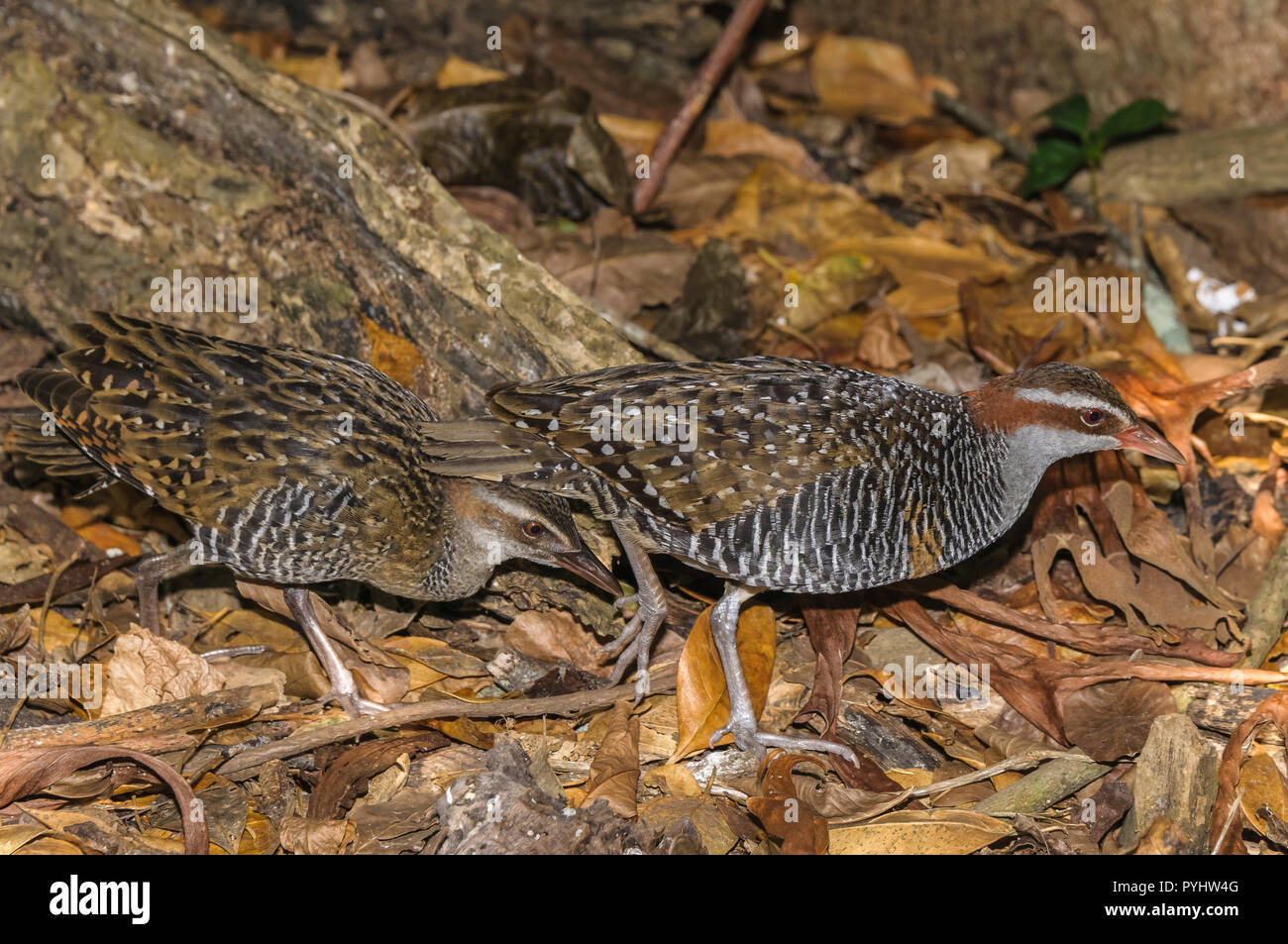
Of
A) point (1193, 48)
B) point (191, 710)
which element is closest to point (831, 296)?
point (1193, 48)

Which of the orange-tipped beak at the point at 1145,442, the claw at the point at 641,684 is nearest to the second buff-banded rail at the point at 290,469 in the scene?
the claw at the point at 641,684

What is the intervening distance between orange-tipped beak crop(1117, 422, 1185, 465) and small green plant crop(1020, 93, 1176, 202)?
10.1ft

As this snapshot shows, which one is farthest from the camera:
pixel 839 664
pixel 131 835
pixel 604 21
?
pixel 604 21

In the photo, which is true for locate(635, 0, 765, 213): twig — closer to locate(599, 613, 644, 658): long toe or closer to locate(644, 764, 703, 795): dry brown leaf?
locate(599, 613, 644, 658): long toe

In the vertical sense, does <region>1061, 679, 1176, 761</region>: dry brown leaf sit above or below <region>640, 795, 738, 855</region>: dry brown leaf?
above

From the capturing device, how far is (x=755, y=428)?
431 centimetres

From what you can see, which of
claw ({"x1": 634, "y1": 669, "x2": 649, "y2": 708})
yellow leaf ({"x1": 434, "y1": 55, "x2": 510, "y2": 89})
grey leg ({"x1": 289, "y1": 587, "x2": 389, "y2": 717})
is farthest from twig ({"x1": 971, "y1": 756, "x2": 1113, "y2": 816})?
yellow leaf ({"x1": 434, "y1": 55, "x2": 510, "y2": 89})

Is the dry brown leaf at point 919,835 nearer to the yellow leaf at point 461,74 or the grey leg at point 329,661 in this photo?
the grey leg at point 329,661

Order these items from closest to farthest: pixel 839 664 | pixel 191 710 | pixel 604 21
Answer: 1. pixel 191 710
2. pixel 839 664
3. pixel 604 21

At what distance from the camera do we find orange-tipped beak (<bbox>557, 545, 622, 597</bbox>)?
4.61 metres

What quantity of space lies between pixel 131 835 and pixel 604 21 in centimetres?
586

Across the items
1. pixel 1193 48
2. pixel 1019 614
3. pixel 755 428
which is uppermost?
pixel 1193 48

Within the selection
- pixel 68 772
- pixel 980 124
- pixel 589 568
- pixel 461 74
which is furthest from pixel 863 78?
pixel 68 772

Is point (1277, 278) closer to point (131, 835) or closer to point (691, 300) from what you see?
point (691, 300)
